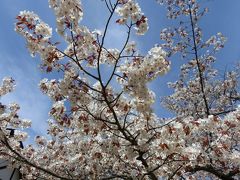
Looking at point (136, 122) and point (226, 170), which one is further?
point (226, 170)

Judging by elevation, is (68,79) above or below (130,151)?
above

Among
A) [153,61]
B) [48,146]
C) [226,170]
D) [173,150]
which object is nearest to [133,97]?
[153,61]

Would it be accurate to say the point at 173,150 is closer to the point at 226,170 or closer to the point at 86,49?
the point at 86,49

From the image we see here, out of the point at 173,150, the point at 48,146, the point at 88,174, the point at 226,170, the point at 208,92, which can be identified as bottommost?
the point at 173,150

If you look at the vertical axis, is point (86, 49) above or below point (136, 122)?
above

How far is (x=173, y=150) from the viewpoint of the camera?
6.66 m

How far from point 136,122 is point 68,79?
1855mm

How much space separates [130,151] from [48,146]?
21.7 ft

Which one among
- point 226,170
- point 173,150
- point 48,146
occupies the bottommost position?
point 173,150

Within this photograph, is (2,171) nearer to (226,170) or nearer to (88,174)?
(88,174)

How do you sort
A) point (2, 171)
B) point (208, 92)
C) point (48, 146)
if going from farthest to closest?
point (208, 92), point (2, 171), point (48, 146)

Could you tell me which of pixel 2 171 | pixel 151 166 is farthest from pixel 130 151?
pixel 2 171

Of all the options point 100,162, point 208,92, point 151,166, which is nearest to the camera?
point 151,166

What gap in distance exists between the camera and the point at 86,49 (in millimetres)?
7434
